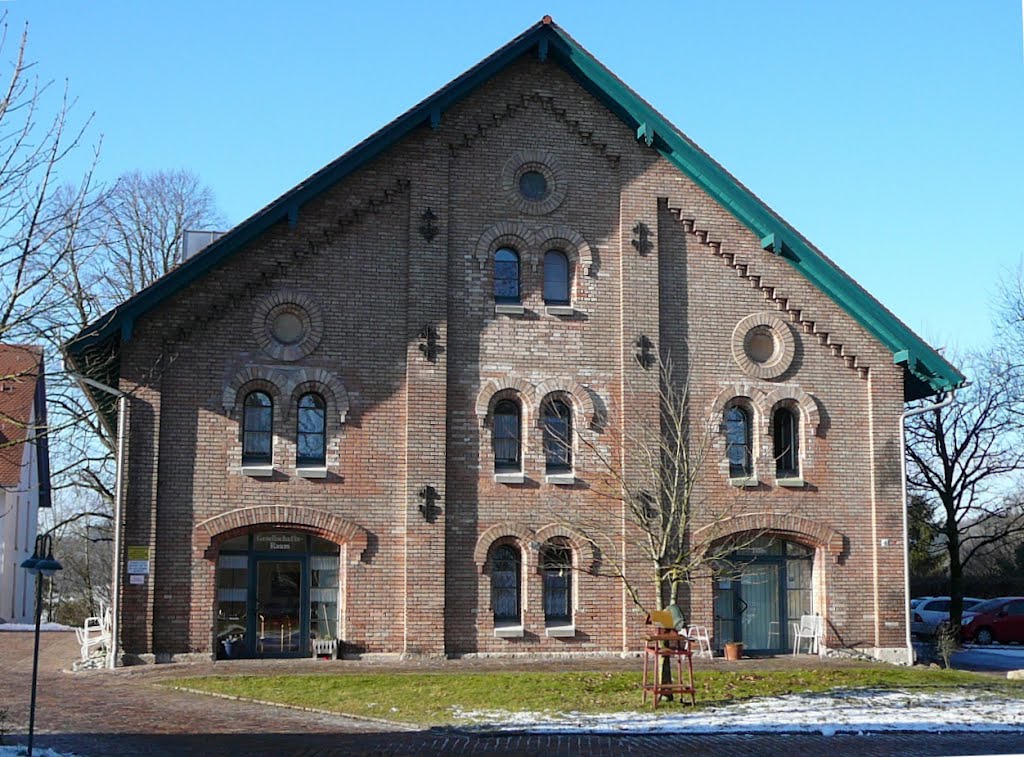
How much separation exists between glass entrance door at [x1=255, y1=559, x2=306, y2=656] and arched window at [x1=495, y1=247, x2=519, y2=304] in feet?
21.3

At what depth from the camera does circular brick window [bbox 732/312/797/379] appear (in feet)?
85.0

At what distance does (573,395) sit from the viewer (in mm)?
25031

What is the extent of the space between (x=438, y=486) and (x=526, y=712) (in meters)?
6.82

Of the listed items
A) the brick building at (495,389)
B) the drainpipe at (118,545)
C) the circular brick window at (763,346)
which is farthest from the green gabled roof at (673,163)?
the drainpipe at (118,545)

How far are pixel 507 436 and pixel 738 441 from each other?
15.9ft

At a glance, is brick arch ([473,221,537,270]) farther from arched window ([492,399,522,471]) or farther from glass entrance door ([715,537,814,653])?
glass entrance door ([715,537,814,653])

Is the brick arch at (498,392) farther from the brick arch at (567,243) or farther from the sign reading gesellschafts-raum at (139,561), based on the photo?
the sign reading gesellschafts-raum at (139,561)

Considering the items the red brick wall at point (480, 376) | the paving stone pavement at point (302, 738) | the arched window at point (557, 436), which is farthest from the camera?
the arched window at point (557, 436)

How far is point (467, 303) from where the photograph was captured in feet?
81.6

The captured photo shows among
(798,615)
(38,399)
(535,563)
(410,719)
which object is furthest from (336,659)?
(38,399)

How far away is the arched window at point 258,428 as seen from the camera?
2373cm

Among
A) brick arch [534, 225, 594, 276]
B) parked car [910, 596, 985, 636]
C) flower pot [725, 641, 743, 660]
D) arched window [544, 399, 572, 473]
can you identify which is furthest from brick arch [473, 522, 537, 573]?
parked car [910, 596, 985, 636]

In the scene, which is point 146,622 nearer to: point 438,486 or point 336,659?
point 336,659

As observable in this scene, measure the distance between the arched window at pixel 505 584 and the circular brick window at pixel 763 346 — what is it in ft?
20.0
